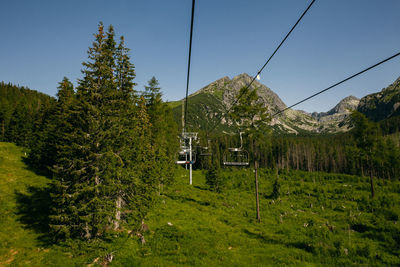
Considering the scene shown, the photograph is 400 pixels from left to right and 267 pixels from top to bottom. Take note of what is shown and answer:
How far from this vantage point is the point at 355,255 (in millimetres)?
12078

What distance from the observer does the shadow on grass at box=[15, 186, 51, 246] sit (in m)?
16.1

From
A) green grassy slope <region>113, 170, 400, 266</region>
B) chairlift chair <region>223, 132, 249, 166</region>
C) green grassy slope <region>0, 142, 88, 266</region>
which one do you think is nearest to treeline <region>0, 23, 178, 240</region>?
green grassy slope <region>0, 142, 88, 266</region>

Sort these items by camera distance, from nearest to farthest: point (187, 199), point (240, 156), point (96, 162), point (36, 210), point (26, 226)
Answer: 1. point (96, 162)
2. point (26, 226)
3. point (36, 210)
4. point (240, 156)
5. point (187, 199)

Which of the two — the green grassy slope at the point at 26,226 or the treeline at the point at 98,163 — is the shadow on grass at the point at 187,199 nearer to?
the treeline at the point at 98,163

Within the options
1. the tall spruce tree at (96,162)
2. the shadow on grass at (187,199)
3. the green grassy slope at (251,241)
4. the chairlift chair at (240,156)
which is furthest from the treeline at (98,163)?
Answer: the shadow on grass at (187,199)

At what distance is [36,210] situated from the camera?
1919 cm

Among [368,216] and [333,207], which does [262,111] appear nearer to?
[368,216]

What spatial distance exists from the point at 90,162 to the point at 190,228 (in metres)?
10.2

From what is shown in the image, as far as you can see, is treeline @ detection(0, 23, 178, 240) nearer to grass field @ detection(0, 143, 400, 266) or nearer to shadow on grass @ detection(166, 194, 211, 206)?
grass field @ detection(0, 143, 400, 266)

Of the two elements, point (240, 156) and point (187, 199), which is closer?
point (240, 156)

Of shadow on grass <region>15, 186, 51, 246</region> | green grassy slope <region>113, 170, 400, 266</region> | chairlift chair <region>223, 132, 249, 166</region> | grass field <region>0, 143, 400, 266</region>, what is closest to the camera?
green grassy slope <region>113, 170, 400, 266</region>

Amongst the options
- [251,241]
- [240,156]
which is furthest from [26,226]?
[240,156]

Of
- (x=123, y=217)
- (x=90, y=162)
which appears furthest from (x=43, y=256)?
(x=123, y=217)

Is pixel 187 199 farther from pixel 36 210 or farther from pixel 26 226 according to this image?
pixel 26 226
